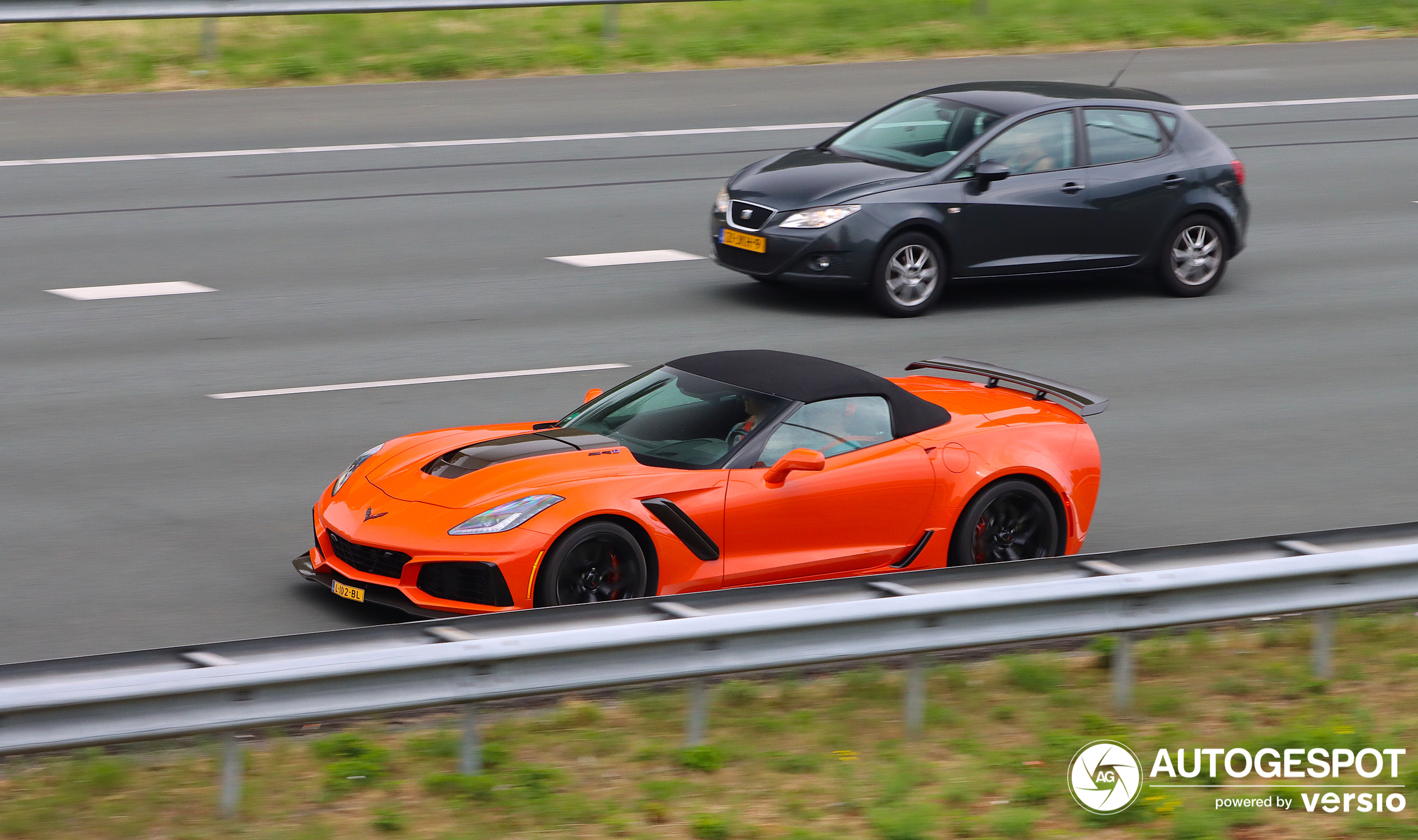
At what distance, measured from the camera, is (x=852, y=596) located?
22.9 ft

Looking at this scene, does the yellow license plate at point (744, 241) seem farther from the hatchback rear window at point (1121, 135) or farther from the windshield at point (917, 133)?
the hatchback rear window at point (1121, 135)

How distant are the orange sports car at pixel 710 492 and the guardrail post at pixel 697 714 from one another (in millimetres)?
1339

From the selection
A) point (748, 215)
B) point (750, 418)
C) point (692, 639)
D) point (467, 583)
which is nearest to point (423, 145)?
point (748, 215)

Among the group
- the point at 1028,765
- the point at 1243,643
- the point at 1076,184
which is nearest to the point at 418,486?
the point at 1028,765

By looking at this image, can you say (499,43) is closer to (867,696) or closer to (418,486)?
(418,486)

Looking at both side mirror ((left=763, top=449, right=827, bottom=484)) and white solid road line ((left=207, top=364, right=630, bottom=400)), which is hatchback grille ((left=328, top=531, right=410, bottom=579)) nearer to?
side mirror ((left=763, top=449, right=827, bottom=484))

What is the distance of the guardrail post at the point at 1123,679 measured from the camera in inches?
277

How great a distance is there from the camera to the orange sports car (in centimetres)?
783

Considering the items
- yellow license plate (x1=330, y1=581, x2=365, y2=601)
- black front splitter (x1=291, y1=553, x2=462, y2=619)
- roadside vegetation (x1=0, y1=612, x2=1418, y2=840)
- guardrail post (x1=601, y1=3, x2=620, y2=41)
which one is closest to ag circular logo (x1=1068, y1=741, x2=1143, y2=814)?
roadside vegetation (x1=0, y1=612, x2=1418, y2=840)

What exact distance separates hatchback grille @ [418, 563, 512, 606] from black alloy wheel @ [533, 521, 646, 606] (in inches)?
6.5

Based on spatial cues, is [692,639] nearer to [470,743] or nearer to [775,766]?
[775,766]

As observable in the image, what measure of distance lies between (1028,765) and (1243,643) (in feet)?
5.93

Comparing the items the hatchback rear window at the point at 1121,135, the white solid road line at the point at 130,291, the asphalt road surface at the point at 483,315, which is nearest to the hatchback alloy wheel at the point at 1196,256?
the asphalt road surface at the point at 483,315

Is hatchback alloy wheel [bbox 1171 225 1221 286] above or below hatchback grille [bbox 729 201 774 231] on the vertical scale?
below
